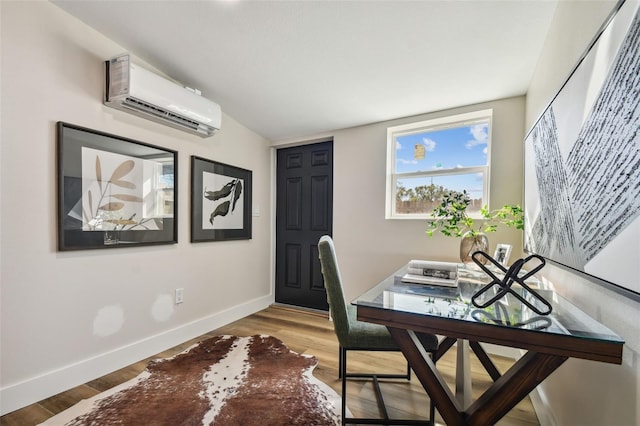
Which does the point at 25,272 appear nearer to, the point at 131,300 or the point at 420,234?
the point at 131,300

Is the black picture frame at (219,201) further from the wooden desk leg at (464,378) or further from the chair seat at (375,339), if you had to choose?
the wooden desk leg at (464,378)

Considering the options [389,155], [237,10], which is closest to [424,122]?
[389,155]

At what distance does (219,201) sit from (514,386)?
272 centimetres

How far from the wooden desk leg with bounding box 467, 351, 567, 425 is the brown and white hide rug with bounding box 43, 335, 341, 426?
34.9 inches

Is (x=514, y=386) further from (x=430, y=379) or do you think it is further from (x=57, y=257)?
(x=57, y=257)

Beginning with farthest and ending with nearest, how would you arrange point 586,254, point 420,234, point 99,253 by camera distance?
point 420,234 → point 99,253 → point 586,254

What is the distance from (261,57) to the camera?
2.13 metres

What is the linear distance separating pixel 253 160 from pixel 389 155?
1.60m

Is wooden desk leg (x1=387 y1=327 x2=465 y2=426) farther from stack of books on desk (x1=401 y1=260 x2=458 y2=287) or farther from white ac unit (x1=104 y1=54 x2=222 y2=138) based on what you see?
white ac unit (x1=104 y1=54 x2=222 y2=138)

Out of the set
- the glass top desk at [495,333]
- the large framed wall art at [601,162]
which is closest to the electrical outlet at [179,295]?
Result: the glass top desk at [495,333]

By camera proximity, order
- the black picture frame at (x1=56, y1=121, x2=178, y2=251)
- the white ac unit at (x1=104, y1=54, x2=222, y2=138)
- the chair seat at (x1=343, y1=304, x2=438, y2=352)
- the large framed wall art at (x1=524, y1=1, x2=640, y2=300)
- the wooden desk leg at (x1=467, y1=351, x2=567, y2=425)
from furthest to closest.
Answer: the white ac unit at (x1=104, y1=54, x2=222, y2=138)
the black picture frame at (x1=56, y1=121, x2=178, y2=251)
the chair seat at (x1=343, y1=304, x2=438, y2=352)
the wooden desk leg at (x1=467, y1=351, x2=567, y2=425)
the large framed wall art at (x1=524, y1=1, x2=640, y2=300)

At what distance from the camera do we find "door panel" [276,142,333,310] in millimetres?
3416

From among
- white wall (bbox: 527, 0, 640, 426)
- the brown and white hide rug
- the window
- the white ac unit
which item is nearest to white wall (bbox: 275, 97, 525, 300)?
the window

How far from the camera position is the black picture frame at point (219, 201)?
8.87ft
